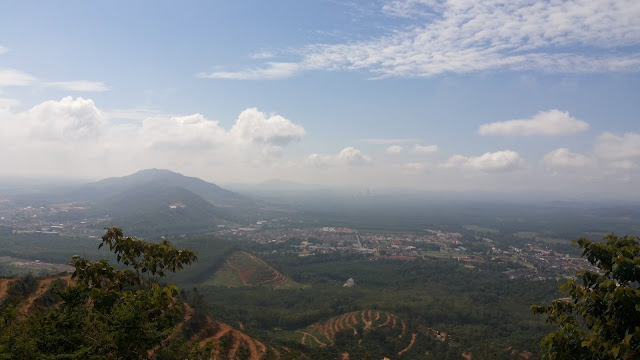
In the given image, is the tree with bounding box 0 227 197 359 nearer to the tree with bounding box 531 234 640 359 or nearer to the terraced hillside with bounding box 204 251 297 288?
the tree with bounding box 531 234 640 359

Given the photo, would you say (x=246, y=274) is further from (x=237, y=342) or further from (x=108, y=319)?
(x=108, y=319)

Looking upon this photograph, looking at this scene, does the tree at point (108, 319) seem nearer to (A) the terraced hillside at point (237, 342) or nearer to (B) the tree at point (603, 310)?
(B) the tree at point (603, 310)

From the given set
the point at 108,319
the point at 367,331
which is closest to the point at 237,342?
the point at 367,331

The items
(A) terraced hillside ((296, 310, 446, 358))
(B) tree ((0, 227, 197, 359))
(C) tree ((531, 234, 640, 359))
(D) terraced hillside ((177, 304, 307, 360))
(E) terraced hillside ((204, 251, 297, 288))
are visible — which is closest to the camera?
(C) tree ((531, 234, 640, 359))

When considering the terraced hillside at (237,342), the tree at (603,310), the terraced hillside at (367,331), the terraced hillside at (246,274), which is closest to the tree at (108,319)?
the tree at (603,310)

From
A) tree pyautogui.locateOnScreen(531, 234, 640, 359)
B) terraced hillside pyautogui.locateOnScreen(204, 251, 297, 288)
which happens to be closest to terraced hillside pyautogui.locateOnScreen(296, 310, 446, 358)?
terraced hillside pyautogui.locateOnScreen(204, 251, 297, 288)

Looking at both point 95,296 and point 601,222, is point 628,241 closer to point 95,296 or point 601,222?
Answer: point 95,296

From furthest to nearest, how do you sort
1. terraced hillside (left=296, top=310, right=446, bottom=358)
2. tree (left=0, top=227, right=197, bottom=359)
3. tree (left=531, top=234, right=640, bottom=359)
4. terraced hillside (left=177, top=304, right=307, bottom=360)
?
terraced hillside (left=296, top=310, right=446, bottom=358) → terraced hillside (left=177, top=304, right=307, bottom=360) → tree (left=0, top=227, right=197, bottom=359) → tree (left=531, top=234, right=640, bottom=359)
